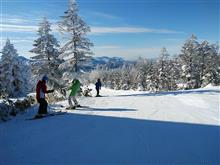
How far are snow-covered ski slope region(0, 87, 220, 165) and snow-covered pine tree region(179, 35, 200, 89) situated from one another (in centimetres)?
4139

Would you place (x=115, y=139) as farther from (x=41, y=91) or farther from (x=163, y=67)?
(x=163, y=67)

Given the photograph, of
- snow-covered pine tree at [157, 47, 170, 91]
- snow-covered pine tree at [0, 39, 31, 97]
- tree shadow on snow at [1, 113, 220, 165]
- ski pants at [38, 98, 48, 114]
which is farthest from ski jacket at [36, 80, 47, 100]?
snow-covered pine tree at [157, 47, 170, 91]

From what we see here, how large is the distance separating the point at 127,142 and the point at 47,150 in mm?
2422

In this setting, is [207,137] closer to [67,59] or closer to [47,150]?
[47,150]

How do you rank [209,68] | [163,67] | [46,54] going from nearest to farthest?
1. [46,54]
2. [209,68]
3. [163,67]

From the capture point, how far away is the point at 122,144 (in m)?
8.75

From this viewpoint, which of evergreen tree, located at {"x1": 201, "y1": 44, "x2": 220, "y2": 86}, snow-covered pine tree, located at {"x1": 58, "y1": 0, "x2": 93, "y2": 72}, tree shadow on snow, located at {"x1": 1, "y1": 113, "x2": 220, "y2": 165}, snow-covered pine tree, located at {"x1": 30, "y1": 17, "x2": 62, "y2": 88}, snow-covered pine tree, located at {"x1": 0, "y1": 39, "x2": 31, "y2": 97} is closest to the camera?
tree shadow on snow, located at {"x1": 1, "y1": 113, "x2": 220, "y2": 165}

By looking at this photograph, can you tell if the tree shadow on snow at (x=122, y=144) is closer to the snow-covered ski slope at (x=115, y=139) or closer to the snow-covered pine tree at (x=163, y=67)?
the snow-covered ski slope at (x=115, y=139)

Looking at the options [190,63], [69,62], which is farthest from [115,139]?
[190,63]

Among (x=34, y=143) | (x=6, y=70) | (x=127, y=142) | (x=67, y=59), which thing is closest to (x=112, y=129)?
Result: (x=127, y=142)

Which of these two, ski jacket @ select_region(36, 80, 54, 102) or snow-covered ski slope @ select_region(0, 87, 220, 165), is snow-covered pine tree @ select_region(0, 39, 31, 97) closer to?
ski jacket @ select_region(36, 80, 54, 102)

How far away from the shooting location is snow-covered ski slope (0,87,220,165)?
757 centimetres

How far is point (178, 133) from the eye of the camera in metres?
9.95

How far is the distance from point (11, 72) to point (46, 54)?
1078cm
